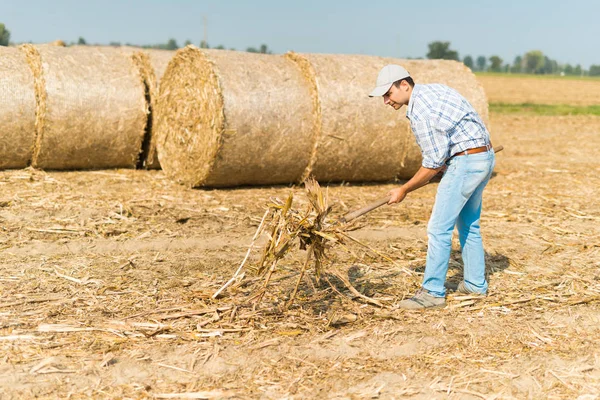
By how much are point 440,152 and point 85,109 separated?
666 cm

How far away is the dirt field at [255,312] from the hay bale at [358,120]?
0.92 metres

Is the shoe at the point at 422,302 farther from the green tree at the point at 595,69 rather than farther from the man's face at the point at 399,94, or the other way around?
the green tree at the point at 595,69

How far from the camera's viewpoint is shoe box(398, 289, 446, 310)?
6051 mm

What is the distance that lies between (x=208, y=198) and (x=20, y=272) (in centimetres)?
355

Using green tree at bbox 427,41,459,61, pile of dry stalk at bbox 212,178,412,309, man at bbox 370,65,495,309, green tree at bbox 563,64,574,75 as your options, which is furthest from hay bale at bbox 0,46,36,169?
green tree at bbox 563,64,574,75

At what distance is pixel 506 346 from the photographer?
5.36m

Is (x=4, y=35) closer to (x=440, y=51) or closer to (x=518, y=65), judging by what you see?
(x=440, y=51)

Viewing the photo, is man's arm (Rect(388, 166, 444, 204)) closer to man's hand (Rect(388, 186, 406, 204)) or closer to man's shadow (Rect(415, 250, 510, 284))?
man's hand (Rect(388, 186, 406, 204))

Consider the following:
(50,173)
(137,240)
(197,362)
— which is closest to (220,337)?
(197,362)

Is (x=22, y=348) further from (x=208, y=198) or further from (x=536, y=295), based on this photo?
(x=208, y=198)

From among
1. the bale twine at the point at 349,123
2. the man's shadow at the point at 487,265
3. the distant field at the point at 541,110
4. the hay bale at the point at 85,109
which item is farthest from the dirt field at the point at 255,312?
the distant field at the point at 541,110

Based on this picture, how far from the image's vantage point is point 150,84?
453 inches

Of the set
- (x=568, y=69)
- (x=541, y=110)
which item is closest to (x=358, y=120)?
(x=541, y=110)

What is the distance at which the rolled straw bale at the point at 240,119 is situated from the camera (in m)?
9.73
